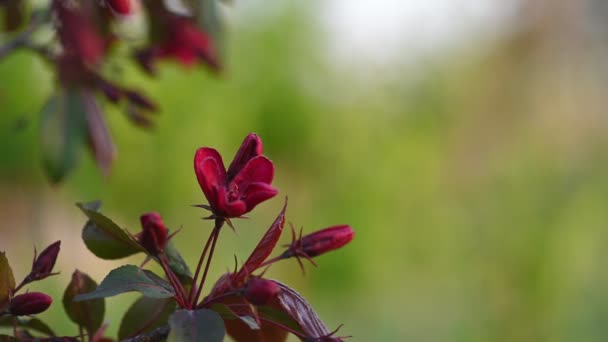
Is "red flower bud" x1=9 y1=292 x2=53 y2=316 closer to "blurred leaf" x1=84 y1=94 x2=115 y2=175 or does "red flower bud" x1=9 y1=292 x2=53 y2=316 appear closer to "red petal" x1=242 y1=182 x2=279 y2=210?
"red petal" x1=242 y1=182 x2=279 y2=210

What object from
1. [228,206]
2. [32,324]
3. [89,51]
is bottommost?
[32,324]

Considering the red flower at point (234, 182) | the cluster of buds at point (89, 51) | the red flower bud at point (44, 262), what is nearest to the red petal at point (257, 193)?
the red flower at point (234, 182)

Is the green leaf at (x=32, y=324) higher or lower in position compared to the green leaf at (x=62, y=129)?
lower

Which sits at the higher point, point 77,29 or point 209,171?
point 77,29

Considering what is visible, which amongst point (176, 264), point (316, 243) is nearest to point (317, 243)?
point (316, 243)

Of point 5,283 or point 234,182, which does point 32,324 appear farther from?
point 234,182

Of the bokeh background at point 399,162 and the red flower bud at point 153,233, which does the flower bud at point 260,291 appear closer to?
the red flower bud at point 153,233
